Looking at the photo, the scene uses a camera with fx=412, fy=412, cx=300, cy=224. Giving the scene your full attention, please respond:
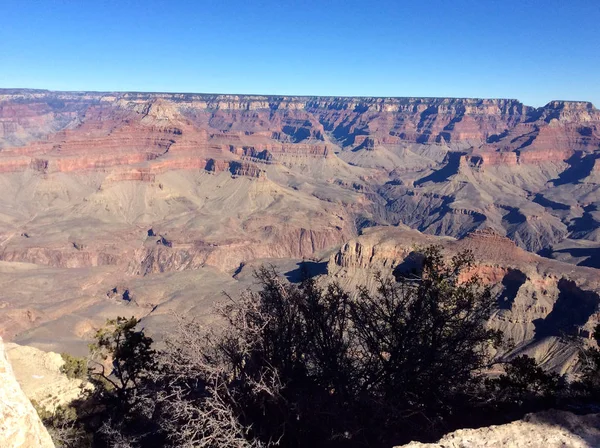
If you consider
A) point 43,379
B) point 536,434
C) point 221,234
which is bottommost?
point 221,234

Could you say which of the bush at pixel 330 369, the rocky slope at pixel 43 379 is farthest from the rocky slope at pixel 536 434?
the rocky slope at pixel 43 379

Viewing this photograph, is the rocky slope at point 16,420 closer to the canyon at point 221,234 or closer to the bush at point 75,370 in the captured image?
the canyon at point 221,234

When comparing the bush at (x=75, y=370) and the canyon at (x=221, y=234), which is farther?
the canyon at (x=221, y=234)

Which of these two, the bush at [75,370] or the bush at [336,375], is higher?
the bush at [336,375]

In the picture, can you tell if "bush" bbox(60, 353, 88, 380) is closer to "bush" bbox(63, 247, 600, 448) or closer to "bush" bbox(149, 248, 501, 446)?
"bush" bbox(63, 247, 600, 448)

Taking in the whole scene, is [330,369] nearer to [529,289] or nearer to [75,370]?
[75,370]

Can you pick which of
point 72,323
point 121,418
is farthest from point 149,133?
point 121,418

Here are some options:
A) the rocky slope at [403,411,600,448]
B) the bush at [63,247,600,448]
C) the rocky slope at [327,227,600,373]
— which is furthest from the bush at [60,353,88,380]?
the rocky slope at [327,227,600,373]

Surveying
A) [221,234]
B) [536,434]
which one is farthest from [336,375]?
[221,234]
